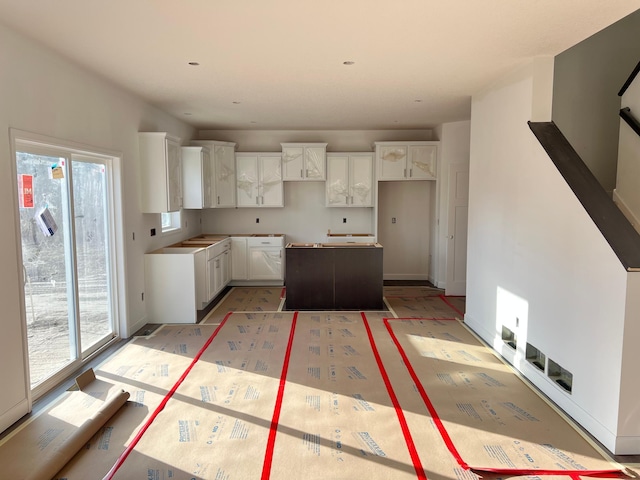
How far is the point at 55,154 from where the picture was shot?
3787 millimetres

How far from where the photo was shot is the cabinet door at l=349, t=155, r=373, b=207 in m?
7.86

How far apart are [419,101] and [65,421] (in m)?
5.03

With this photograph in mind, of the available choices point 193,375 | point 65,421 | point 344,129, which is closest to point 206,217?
point 344,129

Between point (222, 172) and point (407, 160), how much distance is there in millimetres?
3241

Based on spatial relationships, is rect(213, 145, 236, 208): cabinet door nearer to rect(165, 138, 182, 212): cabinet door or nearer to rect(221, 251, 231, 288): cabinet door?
rect(221, 251, 231, 288): cabinet door

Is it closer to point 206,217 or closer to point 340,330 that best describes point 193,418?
point 340,330

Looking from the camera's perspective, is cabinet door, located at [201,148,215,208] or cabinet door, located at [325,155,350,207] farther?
cabinet door, located at [325,155,350,207]

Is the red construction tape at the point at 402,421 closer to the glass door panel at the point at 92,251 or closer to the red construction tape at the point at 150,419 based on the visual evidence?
the red construction tape at the point at 150,419

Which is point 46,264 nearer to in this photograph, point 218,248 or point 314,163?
point 218,248

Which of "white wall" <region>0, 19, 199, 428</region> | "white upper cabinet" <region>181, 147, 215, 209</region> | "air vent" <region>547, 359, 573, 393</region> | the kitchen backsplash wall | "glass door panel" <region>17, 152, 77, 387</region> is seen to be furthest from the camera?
the kitchen backsplash wall

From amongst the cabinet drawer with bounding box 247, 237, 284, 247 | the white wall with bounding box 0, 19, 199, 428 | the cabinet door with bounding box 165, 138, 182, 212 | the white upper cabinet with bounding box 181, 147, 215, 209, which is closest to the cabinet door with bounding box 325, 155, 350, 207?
the cabinet drawer with bounding box 247, 237, 284, 247

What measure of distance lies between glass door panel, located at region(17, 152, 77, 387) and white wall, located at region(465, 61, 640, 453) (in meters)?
4.16

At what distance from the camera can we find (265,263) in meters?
7.75

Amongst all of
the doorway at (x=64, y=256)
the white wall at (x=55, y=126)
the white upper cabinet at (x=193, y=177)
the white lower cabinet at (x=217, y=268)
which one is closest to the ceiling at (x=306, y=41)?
the white wall at (x=55, y=126)
